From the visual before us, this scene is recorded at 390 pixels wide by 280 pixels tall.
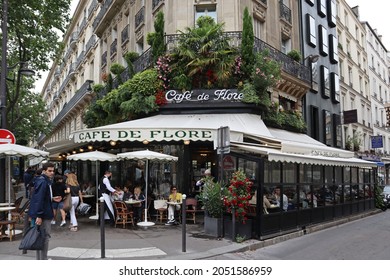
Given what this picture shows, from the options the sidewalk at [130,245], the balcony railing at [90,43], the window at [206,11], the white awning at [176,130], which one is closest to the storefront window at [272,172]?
the white awning at [176,130]

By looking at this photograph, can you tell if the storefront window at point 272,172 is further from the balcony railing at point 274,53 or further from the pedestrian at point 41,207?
the balcony railing at point 274,53

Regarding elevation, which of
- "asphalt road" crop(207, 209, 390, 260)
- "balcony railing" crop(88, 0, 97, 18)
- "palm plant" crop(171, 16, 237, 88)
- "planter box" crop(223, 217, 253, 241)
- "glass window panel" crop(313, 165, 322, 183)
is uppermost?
"balcony railing" crop(88, 0, 97, 18)

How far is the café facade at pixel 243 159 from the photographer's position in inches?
385

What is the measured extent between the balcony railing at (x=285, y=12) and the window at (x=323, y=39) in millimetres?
4049

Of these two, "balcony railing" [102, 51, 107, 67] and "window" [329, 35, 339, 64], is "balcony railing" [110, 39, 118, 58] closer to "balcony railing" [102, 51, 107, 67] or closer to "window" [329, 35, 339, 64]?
"balcony railing" [102, 51, 107, 67]

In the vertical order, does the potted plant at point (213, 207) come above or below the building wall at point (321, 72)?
below

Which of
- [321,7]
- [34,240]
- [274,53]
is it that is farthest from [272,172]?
[321,7]

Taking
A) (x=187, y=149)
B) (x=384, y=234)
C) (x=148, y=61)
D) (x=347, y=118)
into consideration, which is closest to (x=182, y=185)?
(x=187, y=149)

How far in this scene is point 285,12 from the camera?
18.3 metres

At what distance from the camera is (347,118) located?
24.2m

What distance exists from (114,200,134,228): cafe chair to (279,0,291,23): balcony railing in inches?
479

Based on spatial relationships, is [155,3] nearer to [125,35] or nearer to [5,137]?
[125,35]

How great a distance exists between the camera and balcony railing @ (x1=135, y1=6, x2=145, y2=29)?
18.0m

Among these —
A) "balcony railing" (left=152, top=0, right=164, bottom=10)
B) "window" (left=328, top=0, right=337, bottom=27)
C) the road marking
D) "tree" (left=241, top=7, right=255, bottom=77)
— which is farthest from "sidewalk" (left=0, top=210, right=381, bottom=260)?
"window" (left=328, top=0, right=337, bottom=27)
